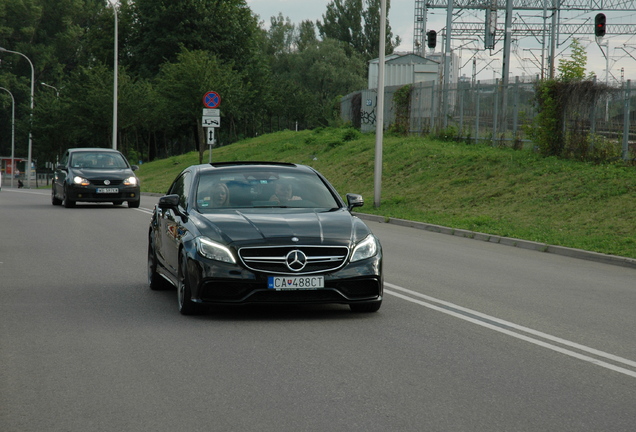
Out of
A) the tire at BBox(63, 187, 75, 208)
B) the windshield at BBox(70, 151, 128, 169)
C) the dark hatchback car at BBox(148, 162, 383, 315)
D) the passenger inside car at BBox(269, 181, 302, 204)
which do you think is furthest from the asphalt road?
the windshield at BBox(70, 151, 128, 169)

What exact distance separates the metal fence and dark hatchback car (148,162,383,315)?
16777mm

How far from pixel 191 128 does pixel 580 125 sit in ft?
166

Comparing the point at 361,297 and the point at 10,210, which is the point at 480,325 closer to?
the point at 361,297

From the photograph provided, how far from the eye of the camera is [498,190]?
2483cm

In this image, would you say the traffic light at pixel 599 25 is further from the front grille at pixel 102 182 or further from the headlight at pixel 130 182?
the front grille at pixel 102 182

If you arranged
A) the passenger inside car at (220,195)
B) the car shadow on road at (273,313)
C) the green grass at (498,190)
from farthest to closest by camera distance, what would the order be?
the green grass at (498,190), the passenger inside car at (220,195), the car shadow on road at (273,313)

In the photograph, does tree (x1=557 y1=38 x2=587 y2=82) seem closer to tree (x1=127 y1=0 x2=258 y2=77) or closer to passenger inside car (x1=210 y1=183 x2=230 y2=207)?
passenger inside car (x1=210 y1=183 x2=230 y2=207)

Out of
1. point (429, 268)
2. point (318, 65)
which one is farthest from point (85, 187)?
point (318, 65)

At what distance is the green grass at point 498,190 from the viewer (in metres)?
19.2

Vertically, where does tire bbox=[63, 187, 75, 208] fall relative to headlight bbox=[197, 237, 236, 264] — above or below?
below

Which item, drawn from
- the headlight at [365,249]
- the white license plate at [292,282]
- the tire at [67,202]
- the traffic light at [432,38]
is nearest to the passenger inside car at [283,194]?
the headlight at [365,249]

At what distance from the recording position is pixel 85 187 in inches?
1037

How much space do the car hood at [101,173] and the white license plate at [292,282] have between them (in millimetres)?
18852

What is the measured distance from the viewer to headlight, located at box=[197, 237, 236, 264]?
27.3 ft
